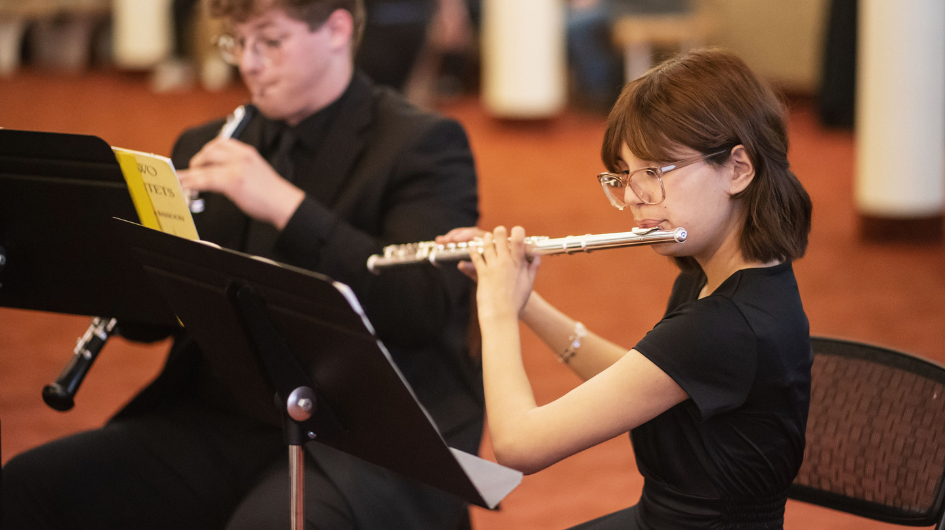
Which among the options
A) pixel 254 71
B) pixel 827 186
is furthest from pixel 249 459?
pixel 827 186

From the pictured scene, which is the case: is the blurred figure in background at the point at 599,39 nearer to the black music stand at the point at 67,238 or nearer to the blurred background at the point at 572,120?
the blurred background at the point at 572,120

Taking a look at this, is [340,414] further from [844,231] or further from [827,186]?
[827,186]

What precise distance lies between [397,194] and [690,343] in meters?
0.81

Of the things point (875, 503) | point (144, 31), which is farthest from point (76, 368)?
point (144, 31)

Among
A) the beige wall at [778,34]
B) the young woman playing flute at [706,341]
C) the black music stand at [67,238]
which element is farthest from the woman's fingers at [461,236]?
the beige wall at [778,34]

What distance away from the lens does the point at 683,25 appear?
680 centimetres

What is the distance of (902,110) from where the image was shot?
3.93 m

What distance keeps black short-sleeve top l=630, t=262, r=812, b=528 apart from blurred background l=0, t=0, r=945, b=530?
338 millimetres

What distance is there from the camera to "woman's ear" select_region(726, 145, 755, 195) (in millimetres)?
1251

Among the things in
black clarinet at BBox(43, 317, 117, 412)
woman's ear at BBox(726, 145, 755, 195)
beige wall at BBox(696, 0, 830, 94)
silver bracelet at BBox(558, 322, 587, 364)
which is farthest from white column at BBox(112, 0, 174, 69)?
woman's ear at BBox(726, 145, 755, 195)

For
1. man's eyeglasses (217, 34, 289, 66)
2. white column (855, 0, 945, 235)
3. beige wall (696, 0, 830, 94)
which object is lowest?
beige wall (696, 0, 830, 94)

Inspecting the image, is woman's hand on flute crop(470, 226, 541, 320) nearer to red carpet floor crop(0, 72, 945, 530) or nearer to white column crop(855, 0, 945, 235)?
red carpet floor crop(0, 72, 945, 530)

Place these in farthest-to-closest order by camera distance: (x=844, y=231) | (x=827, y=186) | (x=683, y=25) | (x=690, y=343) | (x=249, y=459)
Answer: (x=683, y=25) < (x=827, y=186) < (x=844, y=231) < (x=249, y=459) < (x=690, y=343)

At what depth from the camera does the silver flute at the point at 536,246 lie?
128 centimetres
